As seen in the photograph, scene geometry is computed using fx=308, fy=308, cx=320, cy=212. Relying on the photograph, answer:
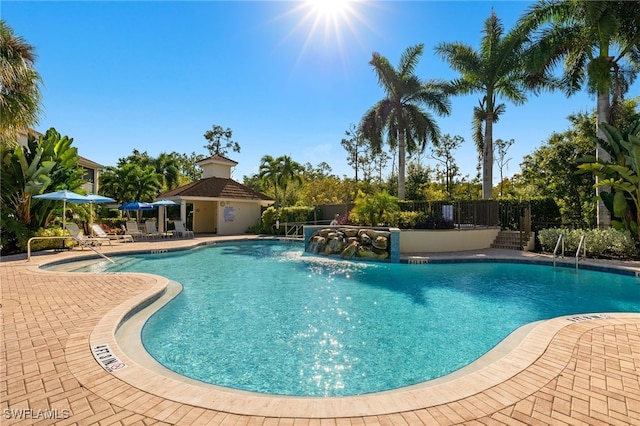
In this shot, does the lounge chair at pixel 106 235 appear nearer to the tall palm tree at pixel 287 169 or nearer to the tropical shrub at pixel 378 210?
the tall palm tree at pixel 287 169

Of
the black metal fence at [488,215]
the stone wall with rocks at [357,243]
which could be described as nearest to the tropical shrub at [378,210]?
the stone wall with rocks at [357,243]

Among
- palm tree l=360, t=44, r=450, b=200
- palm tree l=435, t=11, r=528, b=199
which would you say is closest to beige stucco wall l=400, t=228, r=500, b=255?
palm tree l=435, t=11, r=528, b=199

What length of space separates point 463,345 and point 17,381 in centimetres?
588

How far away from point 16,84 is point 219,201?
1552 cm

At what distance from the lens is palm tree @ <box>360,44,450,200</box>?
2250 cm

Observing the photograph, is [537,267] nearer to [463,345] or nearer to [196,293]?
[463,345]

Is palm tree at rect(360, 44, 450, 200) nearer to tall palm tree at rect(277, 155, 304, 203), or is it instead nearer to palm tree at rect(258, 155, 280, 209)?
tall palm tree at rect(277, 155, 304, 203)

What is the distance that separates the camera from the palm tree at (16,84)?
28.2ft

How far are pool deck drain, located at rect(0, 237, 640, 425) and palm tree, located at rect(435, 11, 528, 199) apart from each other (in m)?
17.4

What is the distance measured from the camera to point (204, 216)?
2756 cm

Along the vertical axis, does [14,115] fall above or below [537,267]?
above

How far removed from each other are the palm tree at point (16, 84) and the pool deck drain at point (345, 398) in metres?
7.75

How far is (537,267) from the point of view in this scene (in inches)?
475

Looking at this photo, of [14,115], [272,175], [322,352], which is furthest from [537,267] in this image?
[272,175]
